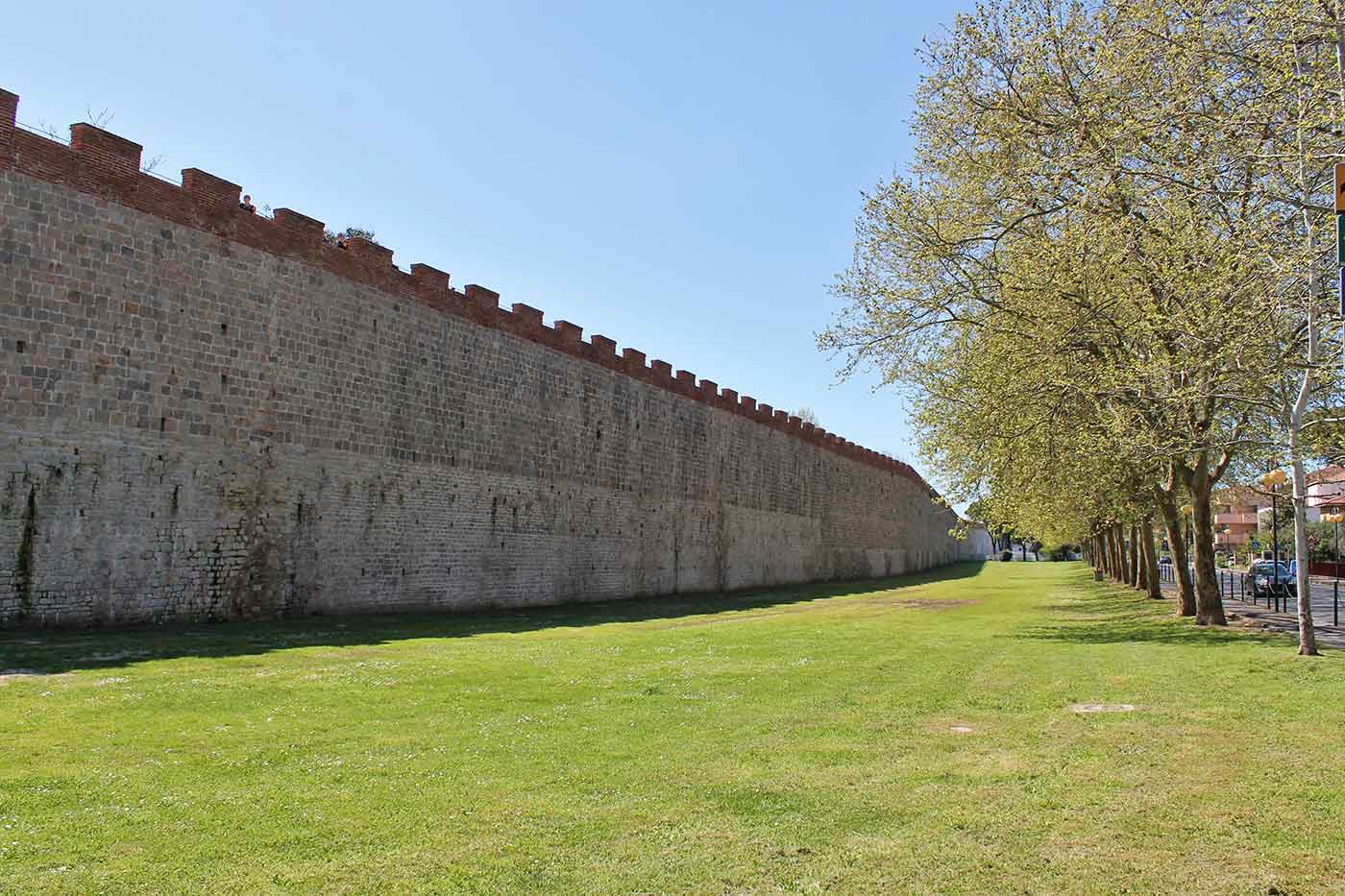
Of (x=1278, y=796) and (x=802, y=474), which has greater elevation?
(x=802, y=474)

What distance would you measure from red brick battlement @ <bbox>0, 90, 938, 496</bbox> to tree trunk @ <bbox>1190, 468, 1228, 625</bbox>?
51.8 feet

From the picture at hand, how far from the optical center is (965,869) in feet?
15.3

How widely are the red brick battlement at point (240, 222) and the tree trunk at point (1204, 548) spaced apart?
51.8 feet

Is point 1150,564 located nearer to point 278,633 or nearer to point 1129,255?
point 1129,255

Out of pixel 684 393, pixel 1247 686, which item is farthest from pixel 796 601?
pixel 1247 686

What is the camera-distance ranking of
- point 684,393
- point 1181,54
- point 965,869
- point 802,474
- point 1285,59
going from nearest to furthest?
point 965,869 < point 1285,59 < point 1181,54 < point 684,393 < point 802,474

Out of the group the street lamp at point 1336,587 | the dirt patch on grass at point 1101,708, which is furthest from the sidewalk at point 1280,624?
the dirt patch on grass at point 1101,708

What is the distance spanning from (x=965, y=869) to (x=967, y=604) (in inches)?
1008

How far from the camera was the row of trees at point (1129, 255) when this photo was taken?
11.0 meters

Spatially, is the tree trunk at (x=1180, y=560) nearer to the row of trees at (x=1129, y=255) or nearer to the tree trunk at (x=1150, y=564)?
the row of trees at (x=1129, y=255)

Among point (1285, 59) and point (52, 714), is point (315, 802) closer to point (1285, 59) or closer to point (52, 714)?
point (52, 714)

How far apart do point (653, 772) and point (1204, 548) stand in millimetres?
16028

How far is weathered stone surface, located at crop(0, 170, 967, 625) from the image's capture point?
14.0m

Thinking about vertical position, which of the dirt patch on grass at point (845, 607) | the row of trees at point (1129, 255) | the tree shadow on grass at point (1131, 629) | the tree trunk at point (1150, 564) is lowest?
the dirt patch on grass at point (845, 607)
